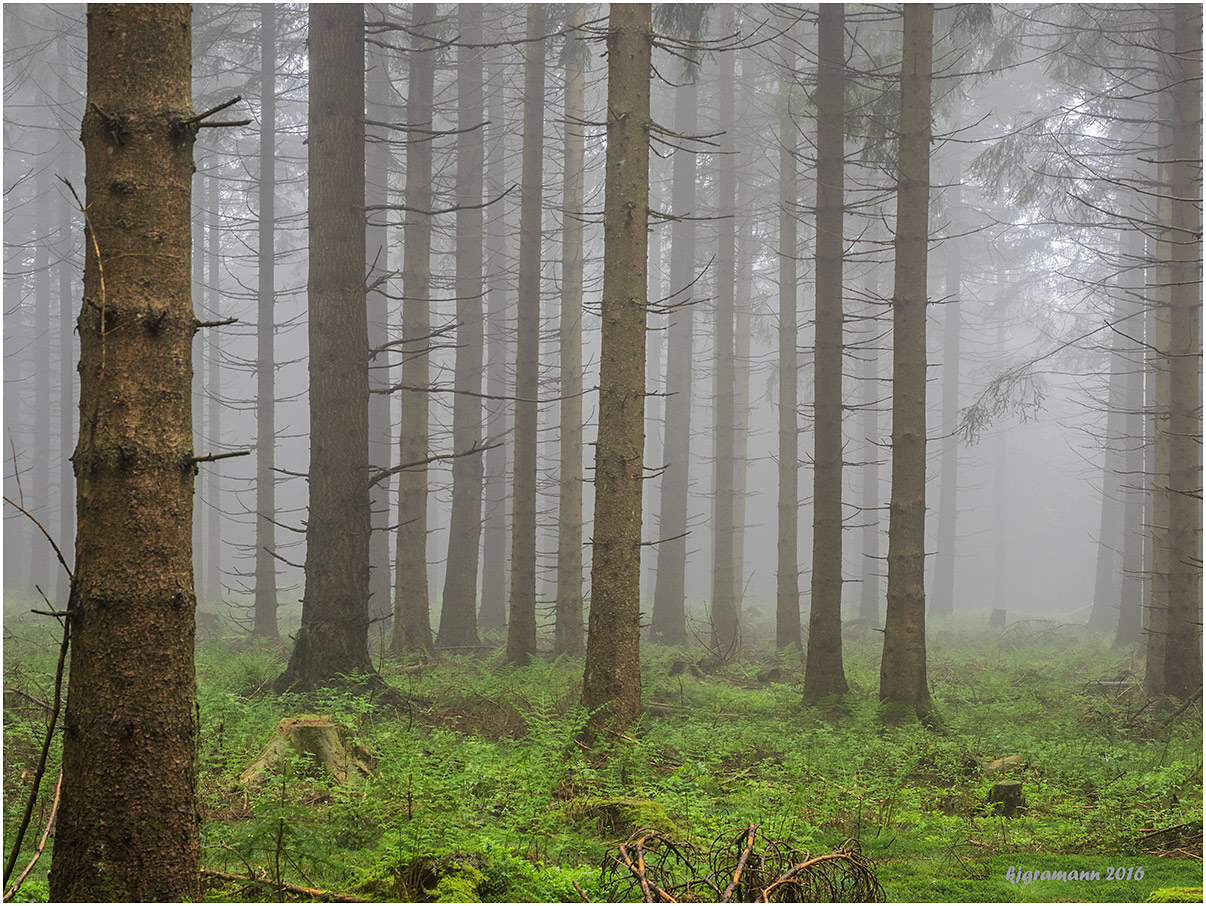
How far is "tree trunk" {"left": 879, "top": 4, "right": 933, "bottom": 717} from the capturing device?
9289 mm

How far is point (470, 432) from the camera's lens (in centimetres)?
1605

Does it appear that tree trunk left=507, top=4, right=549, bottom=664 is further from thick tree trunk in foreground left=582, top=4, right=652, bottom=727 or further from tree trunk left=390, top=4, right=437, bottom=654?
thick tree trunk in foreground left=582, top=4, right=652, bottom=727

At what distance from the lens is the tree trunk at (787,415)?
15938 millimetres

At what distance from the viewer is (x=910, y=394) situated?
9406mm

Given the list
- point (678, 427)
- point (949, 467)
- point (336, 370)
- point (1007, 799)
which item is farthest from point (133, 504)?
point (949, 467)

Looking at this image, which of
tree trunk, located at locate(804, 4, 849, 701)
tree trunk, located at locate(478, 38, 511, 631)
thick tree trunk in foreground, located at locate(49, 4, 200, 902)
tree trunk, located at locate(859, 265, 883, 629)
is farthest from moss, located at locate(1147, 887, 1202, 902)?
tree trunk, located at locate(859, 265, 883, 629)

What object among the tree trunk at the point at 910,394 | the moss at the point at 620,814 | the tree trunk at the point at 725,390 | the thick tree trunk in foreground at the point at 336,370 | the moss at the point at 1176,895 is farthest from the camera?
the tree trunk at the point at 725,390

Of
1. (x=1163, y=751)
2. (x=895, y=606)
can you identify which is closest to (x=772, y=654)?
(x=895, y=606)

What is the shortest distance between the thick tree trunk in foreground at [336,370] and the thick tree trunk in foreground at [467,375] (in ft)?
16.6

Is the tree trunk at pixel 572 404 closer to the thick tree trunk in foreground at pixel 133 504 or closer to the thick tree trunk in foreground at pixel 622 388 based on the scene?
the thick tree trunk in foreground at pixel 622 388

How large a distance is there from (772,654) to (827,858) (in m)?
13.0

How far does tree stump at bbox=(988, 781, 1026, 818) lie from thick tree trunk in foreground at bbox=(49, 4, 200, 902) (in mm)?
5309

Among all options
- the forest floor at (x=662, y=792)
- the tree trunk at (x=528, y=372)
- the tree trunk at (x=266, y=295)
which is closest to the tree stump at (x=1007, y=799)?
the forest floor at (x=662, y=792)

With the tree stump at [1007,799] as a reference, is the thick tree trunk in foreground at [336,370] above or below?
above
